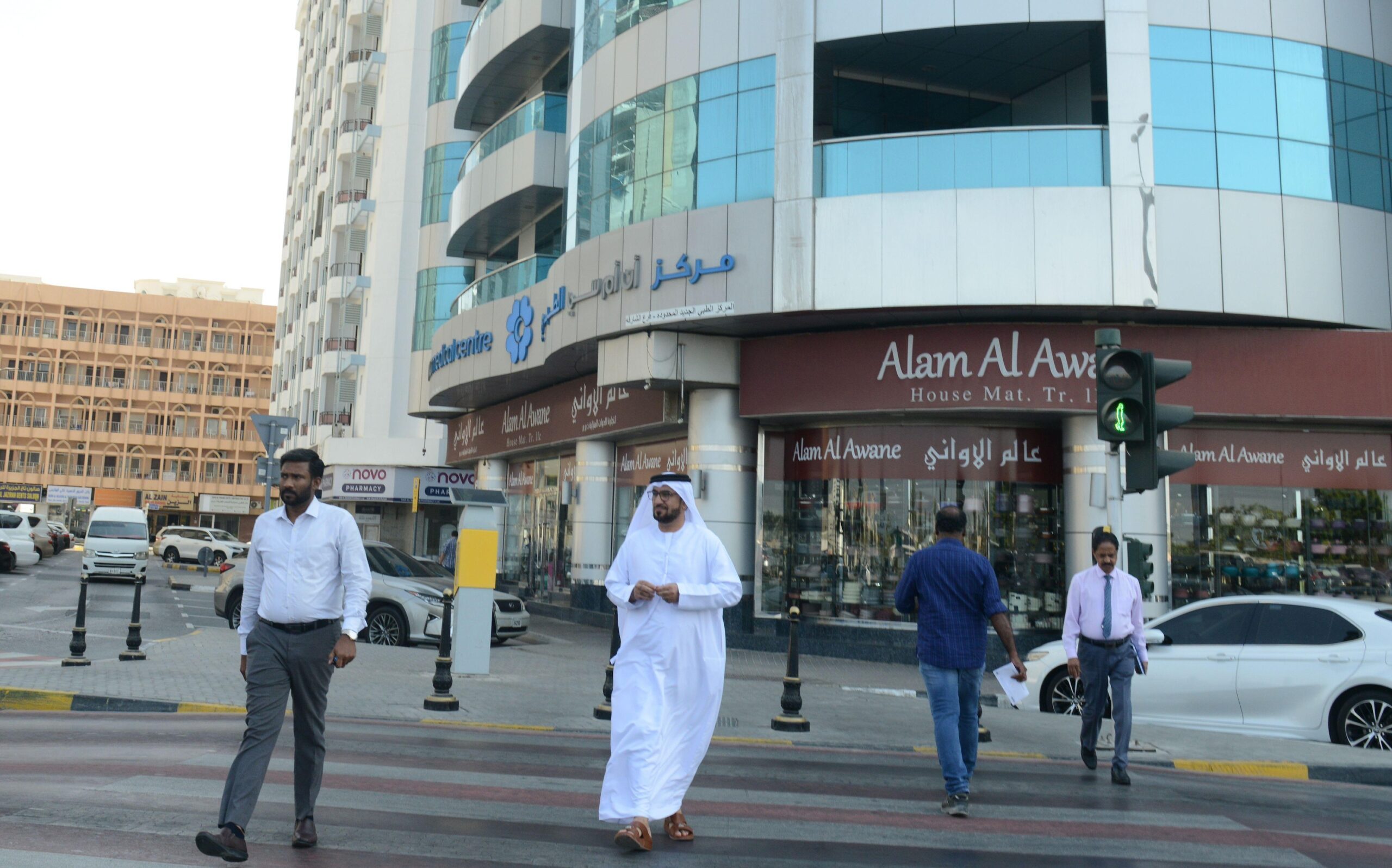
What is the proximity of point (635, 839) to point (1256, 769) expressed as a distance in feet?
19.6

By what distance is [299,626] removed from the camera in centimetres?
557

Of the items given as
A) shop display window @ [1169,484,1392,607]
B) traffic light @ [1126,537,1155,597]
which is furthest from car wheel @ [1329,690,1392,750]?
shop display window @ [1169,484,1392,607]

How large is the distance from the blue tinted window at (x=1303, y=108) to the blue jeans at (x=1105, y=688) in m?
11.2

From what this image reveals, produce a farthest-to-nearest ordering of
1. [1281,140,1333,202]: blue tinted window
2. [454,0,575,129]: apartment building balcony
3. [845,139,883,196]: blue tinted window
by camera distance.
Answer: [454,0,575,129]: apartment building balcony
[845,139,883,196]: blue tinted window
[1281,140,1333,202]: blue tinted window

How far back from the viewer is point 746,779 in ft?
25.4

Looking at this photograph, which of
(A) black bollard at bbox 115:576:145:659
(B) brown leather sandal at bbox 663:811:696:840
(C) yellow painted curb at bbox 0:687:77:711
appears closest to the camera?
(B) brown leather sandal at bbox 663:811:696:840

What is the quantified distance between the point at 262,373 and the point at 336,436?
54505 mm

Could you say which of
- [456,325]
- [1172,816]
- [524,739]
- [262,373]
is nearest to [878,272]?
[524,739]

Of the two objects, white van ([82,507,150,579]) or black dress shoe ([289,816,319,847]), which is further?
white van ([82,507,150,579])

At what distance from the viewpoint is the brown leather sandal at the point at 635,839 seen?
5480mm

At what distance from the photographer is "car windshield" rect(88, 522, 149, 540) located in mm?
32781

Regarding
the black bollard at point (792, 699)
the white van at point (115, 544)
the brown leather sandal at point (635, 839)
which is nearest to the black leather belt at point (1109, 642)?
the black bollard at point (792, 699)

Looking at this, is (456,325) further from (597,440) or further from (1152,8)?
(1152,8)

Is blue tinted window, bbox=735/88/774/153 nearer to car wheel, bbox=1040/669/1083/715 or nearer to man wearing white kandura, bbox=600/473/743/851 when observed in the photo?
car wheel, bbox=1040/669/1083/715
